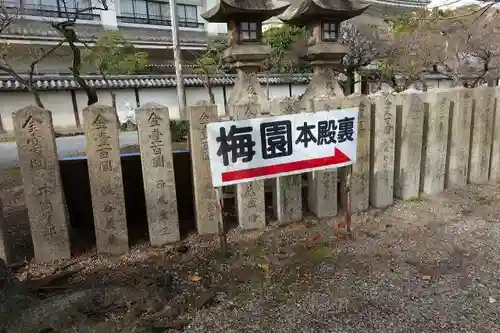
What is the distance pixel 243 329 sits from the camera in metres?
2.47

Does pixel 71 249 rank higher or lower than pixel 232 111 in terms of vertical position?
lower

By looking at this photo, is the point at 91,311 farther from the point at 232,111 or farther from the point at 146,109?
the point at 232,111

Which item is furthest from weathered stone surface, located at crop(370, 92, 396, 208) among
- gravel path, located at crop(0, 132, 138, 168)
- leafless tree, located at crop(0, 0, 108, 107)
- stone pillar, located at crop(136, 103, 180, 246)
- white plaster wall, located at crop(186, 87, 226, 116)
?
white plaster wall, located at crop(186, 87, 226, 116)

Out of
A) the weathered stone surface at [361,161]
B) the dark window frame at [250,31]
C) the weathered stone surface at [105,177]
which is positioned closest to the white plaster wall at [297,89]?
the dark window frame at [250,31]

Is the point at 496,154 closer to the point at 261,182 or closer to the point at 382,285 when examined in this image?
the point at 382,285

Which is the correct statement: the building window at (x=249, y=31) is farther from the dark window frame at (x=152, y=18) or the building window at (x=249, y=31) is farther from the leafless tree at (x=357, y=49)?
the dark window frame at (x=152, y=18)

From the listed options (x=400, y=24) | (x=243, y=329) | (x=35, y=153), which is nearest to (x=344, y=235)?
(x=243, y=329)

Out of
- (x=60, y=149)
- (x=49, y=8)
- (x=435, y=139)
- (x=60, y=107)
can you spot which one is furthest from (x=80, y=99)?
(x=435, y=139)

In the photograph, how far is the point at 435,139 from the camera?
4676 millimetres

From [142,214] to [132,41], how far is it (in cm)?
1627

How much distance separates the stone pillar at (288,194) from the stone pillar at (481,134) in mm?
2870

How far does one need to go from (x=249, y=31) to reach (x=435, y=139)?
3.16 m

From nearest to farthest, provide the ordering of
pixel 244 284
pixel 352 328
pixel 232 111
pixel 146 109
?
pixel 352 328
pixel 244 284
pixel 146 109
pixel 232 111

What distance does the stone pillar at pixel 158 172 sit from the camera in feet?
11.3
